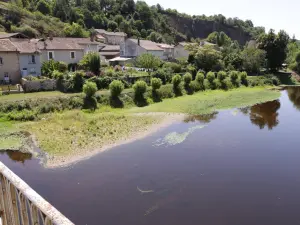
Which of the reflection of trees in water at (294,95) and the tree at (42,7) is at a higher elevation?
the tree at (42,7)

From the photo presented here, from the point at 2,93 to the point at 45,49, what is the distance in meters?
14.1

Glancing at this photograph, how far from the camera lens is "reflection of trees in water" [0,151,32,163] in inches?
851

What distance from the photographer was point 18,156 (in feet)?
72.3

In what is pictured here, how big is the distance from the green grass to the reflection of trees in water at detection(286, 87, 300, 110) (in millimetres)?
2532

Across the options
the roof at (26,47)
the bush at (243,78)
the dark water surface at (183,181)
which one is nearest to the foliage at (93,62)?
the roof at (26,47)

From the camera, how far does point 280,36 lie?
68.3 metres

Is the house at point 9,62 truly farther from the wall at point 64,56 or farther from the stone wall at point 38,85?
the wall at point 64,56

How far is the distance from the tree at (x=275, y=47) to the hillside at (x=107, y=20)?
48.3 metres

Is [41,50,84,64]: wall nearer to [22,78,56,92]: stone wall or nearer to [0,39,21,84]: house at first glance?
[0,39,21,84]: house

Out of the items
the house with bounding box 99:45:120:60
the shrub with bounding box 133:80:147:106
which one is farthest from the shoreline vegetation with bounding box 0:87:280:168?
the house with bounding box 99:45:120:60

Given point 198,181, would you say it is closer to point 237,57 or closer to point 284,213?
point 284,213

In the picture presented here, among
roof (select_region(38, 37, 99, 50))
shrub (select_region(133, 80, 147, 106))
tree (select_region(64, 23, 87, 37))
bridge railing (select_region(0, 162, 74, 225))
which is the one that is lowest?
shrub (select_region(133, 80, 147, 106))

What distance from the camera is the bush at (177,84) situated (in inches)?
1841

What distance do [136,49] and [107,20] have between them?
185ft
